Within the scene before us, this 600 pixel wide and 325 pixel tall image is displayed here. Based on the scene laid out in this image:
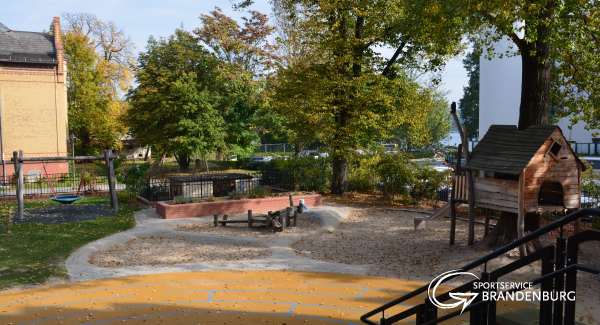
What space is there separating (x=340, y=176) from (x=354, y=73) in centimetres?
577

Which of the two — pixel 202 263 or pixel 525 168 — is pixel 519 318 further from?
pixel 202 263

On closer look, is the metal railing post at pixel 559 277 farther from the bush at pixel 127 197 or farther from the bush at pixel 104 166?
the bush at pixel 104 166

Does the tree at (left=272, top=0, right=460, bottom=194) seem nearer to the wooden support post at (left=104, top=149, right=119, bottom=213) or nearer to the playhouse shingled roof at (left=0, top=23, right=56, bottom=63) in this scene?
the wooden support post at (left=104, top=149, right=119, bottom=213)

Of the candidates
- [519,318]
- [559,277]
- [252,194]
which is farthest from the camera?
[252,194]

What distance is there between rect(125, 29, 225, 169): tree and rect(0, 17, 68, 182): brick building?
5.91 m

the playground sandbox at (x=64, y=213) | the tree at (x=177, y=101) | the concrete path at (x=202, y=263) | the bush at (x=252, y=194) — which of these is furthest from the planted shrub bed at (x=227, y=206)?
the tree at (x=177, y=101)

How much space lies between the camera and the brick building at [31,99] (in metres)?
32.7

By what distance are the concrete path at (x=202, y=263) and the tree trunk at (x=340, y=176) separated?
678 centimetres

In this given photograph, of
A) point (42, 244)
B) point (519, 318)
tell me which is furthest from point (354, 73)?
point (519, 318)

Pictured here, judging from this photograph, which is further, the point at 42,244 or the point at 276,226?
the point at 276,226

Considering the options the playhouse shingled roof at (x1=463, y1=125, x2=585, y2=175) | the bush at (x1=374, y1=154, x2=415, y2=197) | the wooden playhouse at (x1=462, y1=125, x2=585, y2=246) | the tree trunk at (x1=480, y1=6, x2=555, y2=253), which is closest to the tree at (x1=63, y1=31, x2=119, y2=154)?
the bush at (x1=374, y1=154, x2=415, y2=197)

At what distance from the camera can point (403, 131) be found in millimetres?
50000

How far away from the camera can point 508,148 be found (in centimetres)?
1342

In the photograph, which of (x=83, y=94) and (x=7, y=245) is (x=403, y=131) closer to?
(x=83, y=94)
